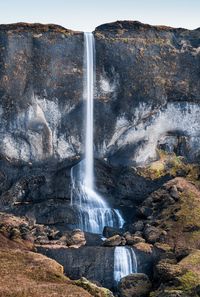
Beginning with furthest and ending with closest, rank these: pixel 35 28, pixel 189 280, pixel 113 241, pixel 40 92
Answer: pixel 35 28 < pixel 40 92 < pixel 113 241 < pixel 189 280

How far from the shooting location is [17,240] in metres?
49.0

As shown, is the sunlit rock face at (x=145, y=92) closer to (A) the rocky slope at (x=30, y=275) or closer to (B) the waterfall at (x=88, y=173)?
(B) the waterfall at (x=88, y=173)

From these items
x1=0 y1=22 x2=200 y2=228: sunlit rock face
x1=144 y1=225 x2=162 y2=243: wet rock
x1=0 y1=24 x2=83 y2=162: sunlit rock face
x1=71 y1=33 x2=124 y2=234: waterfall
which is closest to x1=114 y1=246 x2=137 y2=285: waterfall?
x1=144 y1=225 x2=162 y2=243: wet rock

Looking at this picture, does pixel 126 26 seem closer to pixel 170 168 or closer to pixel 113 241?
pixel 170 168

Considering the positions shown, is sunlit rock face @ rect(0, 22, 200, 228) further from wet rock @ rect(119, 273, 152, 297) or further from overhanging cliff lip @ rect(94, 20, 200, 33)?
wet rock @ rect(119, 273, 152, 297)

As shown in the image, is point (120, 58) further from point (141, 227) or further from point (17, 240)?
point (17, 240)

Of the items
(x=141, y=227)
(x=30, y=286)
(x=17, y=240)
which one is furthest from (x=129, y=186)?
(x=30, y=286)

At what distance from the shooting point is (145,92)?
2596 inches

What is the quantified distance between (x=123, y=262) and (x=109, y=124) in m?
21.2

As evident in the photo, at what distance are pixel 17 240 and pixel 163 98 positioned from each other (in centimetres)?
2788

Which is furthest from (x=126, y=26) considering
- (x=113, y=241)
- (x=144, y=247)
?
(x=144, y=247)

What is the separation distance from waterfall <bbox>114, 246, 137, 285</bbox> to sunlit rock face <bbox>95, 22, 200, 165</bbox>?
17.6 meters

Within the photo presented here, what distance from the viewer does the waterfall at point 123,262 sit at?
47656mm

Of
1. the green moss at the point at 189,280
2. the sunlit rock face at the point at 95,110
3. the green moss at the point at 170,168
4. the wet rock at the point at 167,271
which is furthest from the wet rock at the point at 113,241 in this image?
the green moss at the point at 170,168
